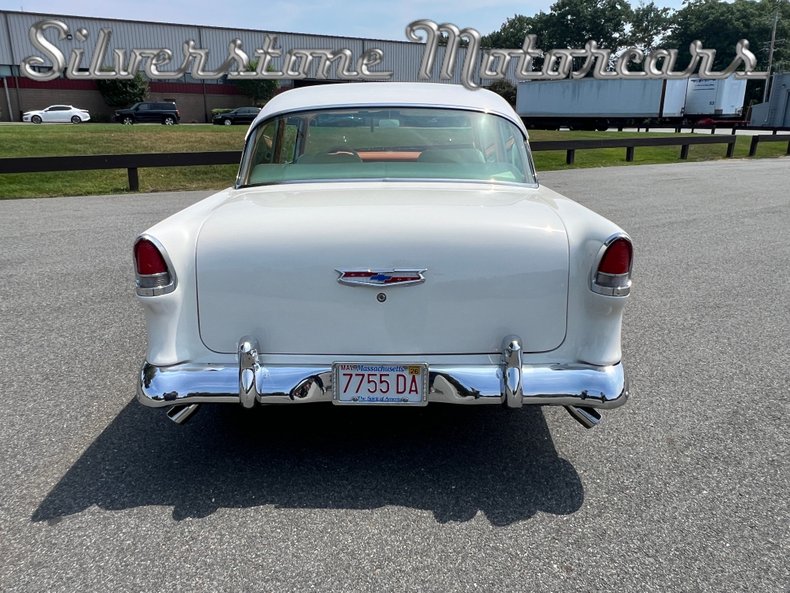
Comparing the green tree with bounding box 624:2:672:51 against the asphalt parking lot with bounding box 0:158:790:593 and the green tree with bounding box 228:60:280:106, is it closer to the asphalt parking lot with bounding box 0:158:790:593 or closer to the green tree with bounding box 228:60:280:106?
the green tree with bounding box 228:60:280:106

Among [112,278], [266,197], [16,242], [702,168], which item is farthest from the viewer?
[702,168]

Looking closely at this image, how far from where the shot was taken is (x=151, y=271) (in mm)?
2730

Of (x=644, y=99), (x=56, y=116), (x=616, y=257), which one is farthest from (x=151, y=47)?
(x=616, y=257)

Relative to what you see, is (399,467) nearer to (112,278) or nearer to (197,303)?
(197,303)

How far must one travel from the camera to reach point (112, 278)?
21.2 feet

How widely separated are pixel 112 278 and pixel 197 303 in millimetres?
4193

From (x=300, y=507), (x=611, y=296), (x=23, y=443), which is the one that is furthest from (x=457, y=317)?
(x=23, y=443)

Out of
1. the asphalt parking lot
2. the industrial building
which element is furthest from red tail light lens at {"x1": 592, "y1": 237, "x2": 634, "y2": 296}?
the industrial building

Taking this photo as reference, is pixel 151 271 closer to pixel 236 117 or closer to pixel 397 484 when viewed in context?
pixel 397 484

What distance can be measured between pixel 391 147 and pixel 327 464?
1994mm

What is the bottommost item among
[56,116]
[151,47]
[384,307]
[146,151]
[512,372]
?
[56,116]

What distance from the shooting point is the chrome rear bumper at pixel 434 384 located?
2695 mm

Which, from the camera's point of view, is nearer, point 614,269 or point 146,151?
point 614,269

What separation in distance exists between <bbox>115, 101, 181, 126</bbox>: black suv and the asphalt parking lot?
4036 centimetres
